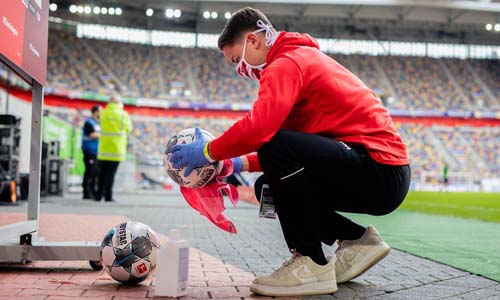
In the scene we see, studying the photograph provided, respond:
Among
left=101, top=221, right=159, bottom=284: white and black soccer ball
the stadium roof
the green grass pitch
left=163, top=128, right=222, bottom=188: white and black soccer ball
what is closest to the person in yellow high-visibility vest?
the green grass pitch

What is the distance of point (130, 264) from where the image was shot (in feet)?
8.07

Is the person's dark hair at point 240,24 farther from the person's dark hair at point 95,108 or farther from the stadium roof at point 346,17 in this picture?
the stadium roof at point 346,17

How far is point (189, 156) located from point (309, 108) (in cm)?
60

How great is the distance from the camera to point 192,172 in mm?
2371

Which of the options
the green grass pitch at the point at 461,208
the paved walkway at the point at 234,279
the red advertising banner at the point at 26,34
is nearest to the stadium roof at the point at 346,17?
the green grass pitch at the point at 461,208

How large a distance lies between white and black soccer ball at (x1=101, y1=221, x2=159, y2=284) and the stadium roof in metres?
27.3

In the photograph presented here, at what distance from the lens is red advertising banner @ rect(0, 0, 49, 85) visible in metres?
2.57

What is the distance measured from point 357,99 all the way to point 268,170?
0.53 m

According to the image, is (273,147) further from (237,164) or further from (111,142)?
(111,142)

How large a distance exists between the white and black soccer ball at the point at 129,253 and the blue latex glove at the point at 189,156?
1.38 feet

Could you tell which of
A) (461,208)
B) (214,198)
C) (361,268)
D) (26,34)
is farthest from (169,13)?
(361,268)

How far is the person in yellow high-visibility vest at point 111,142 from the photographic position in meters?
9.34

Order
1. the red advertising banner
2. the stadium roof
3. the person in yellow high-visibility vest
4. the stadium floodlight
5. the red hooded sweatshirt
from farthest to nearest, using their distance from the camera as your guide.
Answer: the stadium floodlight
the stadium roof
the person in yellow high-visibility vest
the red advertising banner
the red hooded sweatshirt

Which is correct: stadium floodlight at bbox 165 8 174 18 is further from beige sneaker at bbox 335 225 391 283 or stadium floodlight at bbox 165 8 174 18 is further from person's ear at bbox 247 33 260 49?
beige sneaker at bbox 335 225 391 283
